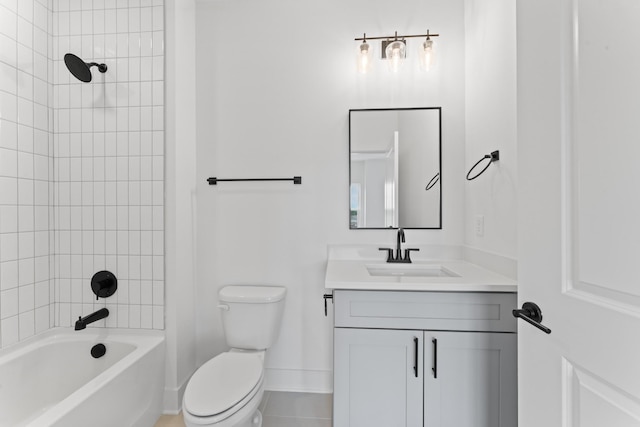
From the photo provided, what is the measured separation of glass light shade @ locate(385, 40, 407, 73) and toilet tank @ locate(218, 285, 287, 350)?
1.53 meters

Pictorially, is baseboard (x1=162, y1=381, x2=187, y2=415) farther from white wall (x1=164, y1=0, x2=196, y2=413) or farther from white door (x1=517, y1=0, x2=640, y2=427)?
white door (x1=517, y1=0, x2=640, y2=427)

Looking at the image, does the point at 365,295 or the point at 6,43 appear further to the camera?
the point at 6,43

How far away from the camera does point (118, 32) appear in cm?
173

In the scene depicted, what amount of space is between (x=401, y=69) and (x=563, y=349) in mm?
1678

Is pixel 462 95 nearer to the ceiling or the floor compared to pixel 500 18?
nearer to the floor

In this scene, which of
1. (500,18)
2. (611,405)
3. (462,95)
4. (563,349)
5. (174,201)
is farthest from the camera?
(462,95)

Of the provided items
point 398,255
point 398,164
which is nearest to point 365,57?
point 398,164

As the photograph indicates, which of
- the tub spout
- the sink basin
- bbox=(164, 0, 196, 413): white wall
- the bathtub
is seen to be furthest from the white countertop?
the tub spout

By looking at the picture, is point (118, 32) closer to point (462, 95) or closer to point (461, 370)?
point (462, 95)

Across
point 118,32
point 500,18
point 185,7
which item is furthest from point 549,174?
point 118,32

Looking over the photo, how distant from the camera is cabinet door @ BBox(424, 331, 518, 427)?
122 cm

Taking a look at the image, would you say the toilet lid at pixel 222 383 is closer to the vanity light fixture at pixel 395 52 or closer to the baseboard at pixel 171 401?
the baseboard at pixel 171 401

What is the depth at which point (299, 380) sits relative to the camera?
75.3 inches

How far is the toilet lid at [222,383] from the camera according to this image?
1.21 meters
